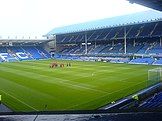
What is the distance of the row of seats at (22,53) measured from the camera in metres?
71.4

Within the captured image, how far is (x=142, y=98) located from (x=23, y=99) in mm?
9299

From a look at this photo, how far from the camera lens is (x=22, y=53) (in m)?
76.3

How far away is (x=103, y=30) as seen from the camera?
75.1m

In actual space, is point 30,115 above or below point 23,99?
above

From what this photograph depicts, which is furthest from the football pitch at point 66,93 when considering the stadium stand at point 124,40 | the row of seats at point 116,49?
the row of seats at point 116,49

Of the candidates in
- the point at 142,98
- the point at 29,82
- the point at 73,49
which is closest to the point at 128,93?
the point at 142,98

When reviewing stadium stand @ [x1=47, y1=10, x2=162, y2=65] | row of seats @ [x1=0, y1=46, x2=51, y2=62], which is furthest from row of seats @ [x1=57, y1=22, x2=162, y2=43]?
row of seats @ [x1=0, y1=46, x2=51, y2=62]

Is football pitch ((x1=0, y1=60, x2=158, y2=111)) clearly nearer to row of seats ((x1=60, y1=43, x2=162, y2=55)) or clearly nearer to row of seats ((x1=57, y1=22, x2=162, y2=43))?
row of seats ((x1=60, y1=43, x2=162, y2=55))

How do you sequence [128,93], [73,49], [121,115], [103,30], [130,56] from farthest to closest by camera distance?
[73,49] < [103,30] < [130,56] < [128,93] < [121,115]

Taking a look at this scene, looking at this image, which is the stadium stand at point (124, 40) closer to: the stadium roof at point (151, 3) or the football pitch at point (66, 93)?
the football pitch at point (66, 93)

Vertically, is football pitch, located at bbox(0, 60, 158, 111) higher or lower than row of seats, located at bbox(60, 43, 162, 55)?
lower

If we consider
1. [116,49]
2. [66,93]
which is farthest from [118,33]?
[66,93]

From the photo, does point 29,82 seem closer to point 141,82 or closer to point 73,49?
point 141,82

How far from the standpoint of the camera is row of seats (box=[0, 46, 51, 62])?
234 ft
